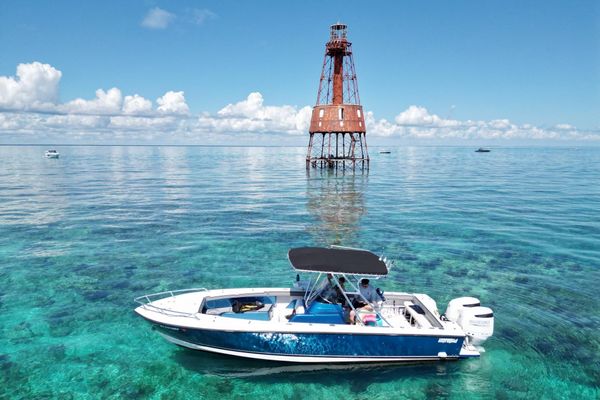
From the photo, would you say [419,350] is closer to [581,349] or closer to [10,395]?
[581,349]

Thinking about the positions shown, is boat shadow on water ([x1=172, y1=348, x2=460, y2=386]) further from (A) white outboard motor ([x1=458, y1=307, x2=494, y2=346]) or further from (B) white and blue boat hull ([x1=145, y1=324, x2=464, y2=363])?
(A) white outboard motor ([x1=458, y1=307, x2=494, y2=346])

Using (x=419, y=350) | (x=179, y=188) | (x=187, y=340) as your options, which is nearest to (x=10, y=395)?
(x=187, y=340)

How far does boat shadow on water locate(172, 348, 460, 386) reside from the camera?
10055 mm

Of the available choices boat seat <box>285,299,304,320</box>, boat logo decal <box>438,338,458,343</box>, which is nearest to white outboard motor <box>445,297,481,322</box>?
boat logo decal <box>438,338,458,343</box>

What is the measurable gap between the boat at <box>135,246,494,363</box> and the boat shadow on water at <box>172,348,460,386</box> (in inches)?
8.6

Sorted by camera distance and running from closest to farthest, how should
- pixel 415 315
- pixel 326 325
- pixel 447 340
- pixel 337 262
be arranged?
pixel 326 325 < pixel 447 340 < pixel 337 262 < pixel 415 315

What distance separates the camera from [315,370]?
1030 centimetres

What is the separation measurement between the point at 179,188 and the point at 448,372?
40.7m

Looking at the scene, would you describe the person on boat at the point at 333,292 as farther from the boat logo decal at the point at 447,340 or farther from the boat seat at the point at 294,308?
the boat logo decal at the point at 447,340

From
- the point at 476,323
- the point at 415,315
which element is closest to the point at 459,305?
the point at 476,323

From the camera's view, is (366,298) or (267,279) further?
(267,279)

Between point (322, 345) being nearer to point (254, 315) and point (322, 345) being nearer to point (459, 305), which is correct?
point (254, 315)

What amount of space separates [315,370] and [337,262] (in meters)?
2.76

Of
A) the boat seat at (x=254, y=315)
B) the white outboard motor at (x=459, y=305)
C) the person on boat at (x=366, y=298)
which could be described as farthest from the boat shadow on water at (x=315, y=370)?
the person on boat at (x=366, y=298)
